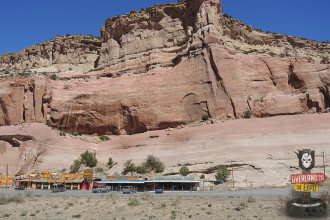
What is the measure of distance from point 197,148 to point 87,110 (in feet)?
75.6

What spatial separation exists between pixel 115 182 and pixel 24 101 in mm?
27300

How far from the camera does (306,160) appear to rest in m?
15.8

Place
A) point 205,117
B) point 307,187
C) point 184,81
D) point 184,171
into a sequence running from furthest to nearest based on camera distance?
point 184,81
point 205,117
point 184,171
point 307,187

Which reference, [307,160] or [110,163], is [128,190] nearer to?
[110,163]

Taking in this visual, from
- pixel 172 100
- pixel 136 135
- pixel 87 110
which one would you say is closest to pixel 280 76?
pixel 172 100

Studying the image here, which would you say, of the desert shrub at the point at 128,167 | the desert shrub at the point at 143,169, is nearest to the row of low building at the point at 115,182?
the desert shrub at the point at 143,169

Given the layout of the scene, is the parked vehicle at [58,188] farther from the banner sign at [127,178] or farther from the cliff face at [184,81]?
the cliff face at [184,81]

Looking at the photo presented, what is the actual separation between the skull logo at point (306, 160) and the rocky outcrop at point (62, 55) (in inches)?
2573

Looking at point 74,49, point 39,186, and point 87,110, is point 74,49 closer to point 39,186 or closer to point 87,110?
point 87,110

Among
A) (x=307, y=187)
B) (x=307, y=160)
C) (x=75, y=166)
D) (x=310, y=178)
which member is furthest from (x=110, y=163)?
(x=310, y=178)

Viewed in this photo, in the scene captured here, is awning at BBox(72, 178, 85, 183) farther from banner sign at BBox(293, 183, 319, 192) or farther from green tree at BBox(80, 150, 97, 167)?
banner sign at BBox(293, 183, 319, 192)

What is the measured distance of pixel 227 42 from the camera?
194 ft

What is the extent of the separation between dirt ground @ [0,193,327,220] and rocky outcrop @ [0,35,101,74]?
176 ft

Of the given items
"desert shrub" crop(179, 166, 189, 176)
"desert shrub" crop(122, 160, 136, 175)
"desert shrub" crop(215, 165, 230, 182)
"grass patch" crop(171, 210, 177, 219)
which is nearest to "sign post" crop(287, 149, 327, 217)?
"grass patch" crop(171, 210, 177, 219)
